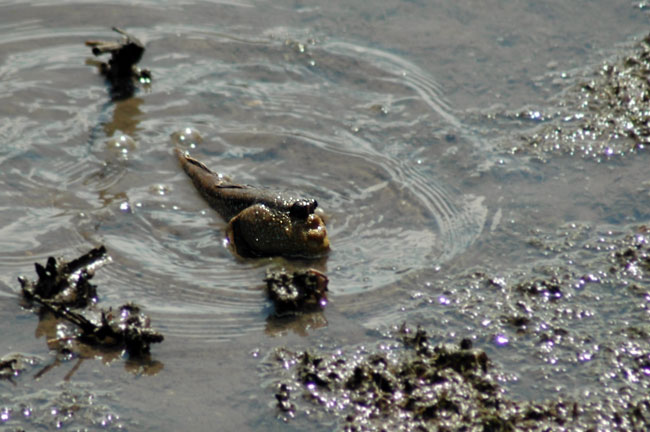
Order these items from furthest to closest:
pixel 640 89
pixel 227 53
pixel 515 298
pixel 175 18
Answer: pixel 175 18 < pixel 227 53 < pixel 640 89 < pixel 515 298

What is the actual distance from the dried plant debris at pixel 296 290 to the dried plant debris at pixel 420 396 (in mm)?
347

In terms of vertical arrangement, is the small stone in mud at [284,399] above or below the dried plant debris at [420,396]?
below

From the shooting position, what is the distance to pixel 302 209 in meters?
4.65

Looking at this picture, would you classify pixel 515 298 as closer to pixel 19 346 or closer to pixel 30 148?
pixel 19 346

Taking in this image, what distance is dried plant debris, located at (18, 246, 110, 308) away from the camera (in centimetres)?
415

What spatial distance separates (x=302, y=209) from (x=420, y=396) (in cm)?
142

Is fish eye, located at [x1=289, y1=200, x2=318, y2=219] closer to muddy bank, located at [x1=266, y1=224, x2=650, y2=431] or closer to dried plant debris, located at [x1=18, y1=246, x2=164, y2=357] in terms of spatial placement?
muddy bank, located at [x1=266, y1=224, x2=650, y2=431]

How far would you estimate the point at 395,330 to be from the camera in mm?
4086

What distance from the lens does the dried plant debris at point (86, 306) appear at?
3883mm

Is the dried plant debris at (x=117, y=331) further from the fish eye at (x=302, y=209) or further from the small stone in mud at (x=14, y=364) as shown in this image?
the fish eye at (x=302, y=209)

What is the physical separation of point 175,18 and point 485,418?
17.0 ft

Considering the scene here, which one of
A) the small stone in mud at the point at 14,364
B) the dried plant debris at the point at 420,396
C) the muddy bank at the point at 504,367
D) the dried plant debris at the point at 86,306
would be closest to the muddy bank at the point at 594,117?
the muddy bank at the point at 504,367

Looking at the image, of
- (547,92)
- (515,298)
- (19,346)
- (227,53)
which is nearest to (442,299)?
(515,298)

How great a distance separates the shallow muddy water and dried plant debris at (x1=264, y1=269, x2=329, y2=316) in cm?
9
